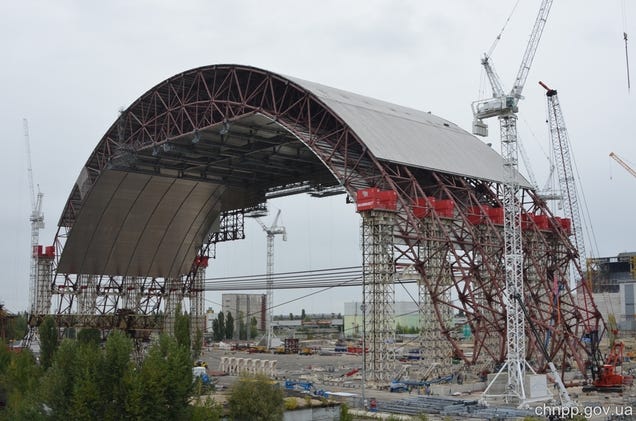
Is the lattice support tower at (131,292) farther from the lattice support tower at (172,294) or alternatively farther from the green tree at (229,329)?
the green tree at (229,329)

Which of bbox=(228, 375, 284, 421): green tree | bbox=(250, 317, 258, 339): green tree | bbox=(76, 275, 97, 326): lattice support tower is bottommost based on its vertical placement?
bbox=(250, 317, 258, 339): green tree

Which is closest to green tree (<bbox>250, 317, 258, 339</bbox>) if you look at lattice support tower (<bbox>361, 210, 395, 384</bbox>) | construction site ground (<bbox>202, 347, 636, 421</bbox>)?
construction site ground (<bbox>202, 347, 636, 421</bbox>)

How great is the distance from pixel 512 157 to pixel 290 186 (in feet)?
111

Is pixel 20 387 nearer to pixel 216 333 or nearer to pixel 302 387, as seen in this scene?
pixel 302 387

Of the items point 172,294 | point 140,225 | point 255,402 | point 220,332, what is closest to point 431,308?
point 255,402

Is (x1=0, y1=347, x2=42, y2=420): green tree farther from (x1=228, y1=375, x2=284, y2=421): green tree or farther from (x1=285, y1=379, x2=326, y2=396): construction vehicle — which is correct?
(x1=285, y1=379, x2=326, y2=396): construction vehicle

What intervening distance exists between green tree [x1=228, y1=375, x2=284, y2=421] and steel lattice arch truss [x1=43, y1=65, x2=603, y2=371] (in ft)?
65.6

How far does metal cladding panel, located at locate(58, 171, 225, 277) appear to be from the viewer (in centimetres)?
8150

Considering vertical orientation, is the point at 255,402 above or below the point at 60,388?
below

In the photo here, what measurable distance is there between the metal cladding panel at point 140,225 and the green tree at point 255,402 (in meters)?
44.6

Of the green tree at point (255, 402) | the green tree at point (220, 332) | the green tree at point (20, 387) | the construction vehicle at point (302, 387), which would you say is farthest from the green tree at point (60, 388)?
the green tree at point (220, 332)

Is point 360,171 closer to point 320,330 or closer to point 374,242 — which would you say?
point 374,242

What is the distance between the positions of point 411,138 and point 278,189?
23107mm

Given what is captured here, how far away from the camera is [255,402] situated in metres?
36.9
